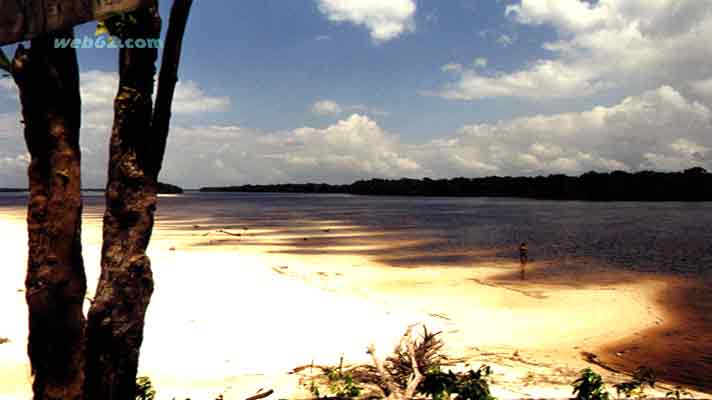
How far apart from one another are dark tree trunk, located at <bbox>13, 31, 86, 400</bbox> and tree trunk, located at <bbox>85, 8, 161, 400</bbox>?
1.09ft

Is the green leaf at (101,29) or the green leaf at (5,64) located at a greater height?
the green leaf at (101,29)

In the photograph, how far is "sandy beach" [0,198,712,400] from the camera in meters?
6.88

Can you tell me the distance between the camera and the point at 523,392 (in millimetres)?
6008

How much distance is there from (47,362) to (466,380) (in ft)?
14.4

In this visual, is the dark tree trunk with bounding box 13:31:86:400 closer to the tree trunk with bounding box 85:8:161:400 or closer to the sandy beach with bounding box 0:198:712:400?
the tree trunk with bounding box 85:8:161:400

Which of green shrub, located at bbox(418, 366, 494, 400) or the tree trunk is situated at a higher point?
the tree trunk

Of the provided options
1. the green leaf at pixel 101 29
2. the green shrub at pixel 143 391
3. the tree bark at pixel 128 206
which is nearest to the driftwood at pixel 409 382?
the green shrub at pixel 143 391

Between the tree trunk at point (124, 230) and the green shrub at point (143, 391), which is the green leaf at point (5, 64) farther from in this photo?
the green shrub at point (143, 391)

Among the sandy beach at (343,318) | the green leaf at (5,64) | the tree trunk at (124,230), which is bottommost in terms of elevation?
the sandy beach at (343,318)

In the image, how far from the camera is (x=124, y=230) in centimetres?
347

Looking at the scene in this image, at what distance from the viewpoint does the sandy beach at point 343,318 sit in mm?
6875

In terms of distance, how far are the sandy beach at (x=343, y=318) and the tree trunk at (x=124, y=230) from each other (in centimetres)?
266

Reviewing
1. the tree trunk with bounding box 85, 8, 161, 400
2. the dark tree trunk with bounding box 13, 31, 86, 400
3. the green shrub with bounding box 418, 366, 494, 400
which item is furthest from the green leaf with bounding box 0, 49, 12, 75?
the green shrub with bounding box 418, 366, 494, 400

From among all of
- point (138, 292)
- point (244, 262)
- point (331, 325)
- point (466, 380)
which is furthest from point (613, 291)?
point (138, 292)
